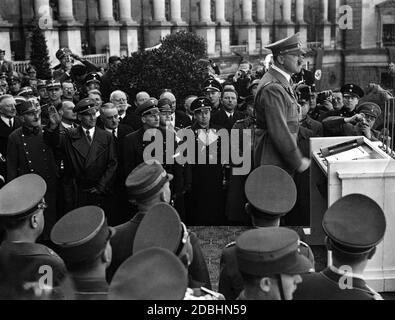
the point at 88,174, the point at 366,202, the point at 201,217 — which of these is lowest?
the point at 201,217

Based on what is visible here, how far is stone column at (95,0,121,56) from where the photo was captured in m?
33.1

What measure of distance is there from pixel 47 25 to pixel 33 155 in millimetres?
21078

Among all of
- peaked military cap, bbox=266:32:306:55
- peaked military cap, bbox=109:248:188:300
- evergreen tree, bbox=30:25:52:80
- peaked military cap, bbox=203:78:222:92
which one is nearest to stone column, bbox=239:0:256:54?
evergreen tree, bbox=30:25:52:80

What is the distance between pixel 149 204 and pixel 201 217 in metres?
4.14

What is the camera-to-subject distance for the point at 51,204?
26.8 ft

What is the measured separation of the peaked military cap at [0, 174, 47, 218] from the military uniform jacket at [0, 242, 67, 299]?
8.7 inches

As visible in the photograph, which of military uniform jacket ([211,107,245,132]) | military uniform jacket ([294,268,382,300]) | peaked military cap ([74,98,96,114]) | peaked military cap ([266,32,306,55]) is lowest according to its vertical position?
military uniform jacket ([294,268,382,300])

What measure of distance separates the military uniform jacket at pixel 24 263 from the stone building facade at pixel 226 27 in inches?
909

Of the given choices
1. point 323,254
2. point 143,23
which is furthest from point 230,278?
point 143,23

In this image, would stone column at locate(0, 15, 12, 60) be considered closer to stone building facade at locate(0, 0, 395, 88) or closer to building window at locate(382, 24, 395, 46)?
stone building facade at locate(0, 0, 395, 88)

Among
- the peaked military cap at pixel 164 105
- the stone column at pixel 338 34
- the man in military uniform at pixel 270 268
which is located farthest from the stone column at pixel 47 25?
the stone column at pixel 338 34

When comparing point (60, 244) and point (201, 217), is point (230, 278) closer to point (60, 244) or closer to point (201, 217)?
point (60, 244)

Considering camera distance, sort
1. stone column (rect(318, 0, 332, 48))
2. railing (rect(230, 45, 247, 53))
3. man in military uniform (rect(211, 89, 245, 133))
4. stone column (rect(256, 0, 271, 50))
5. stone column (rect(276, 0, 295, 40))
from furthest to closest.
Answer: stone column (rect(318, 0, 332, 48)), stone column (rect(276, 0, 295, 40)), stone column (rect(256, 0, 271, 50)), railing (rect(230, 45, 247, 53)), man in military uniform (rect(211, 89, 245, 133))

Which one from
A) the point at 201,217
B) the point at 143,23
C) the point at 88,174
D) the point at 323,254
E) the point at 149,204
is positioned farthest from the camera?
the point at 143,23
